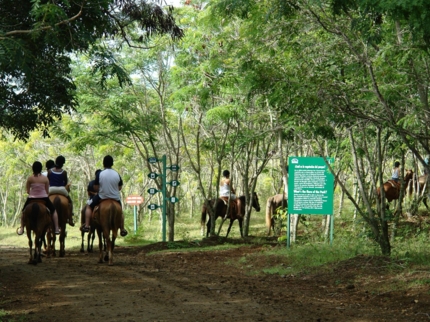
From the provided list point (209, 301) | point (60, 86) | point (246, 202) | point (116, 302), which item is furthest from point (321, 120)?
point (246, 202)

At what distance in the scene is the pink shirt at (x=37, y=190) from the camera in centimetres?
1320

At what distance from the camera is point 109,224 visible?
521 inches

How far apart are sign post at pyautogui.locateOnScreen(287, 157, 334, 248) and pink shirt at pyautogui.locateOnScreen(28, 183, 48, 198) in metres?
6.03

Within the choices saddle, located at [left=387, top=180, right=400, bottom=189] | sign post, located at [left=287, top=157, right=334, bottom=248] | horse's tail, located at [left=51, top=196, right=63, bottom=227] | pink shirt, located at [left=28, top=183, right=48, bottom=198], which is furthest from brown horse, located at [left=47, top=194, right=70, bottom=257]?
saddle, located at [left=387, top=180, right=400, bottom=189]

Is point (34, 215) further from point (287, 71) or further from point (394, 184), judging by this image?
point (394, 184)

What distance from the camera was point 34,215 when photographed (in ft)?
43.0

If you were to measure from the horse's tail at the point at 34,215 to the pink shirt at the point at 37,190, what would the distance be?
0.71ft

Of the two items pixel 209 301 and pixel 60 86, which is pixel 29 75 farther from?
pixel 60 86

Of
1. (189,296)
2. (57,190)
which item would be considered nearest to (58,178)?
(57,190)

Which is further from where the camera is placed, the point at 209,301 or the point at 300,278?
the point at 300,278

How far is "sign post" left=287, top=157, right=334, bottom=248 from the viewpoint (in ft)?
51.3

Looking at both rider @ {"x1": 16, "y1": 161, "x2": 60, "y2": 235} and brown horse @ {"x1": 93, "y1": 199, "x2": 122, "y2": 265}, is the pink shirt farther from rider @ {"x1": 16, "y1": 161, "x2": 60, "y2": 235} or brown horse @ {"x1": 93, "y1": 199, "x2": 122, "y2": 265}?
brown horse @ {"x1": 93, "y1": 199, "x2": 122, "y2": 265}

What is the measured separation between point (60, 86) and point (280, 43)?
17.4 feet

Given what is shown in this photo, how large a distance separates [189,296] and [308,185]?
288 inches
